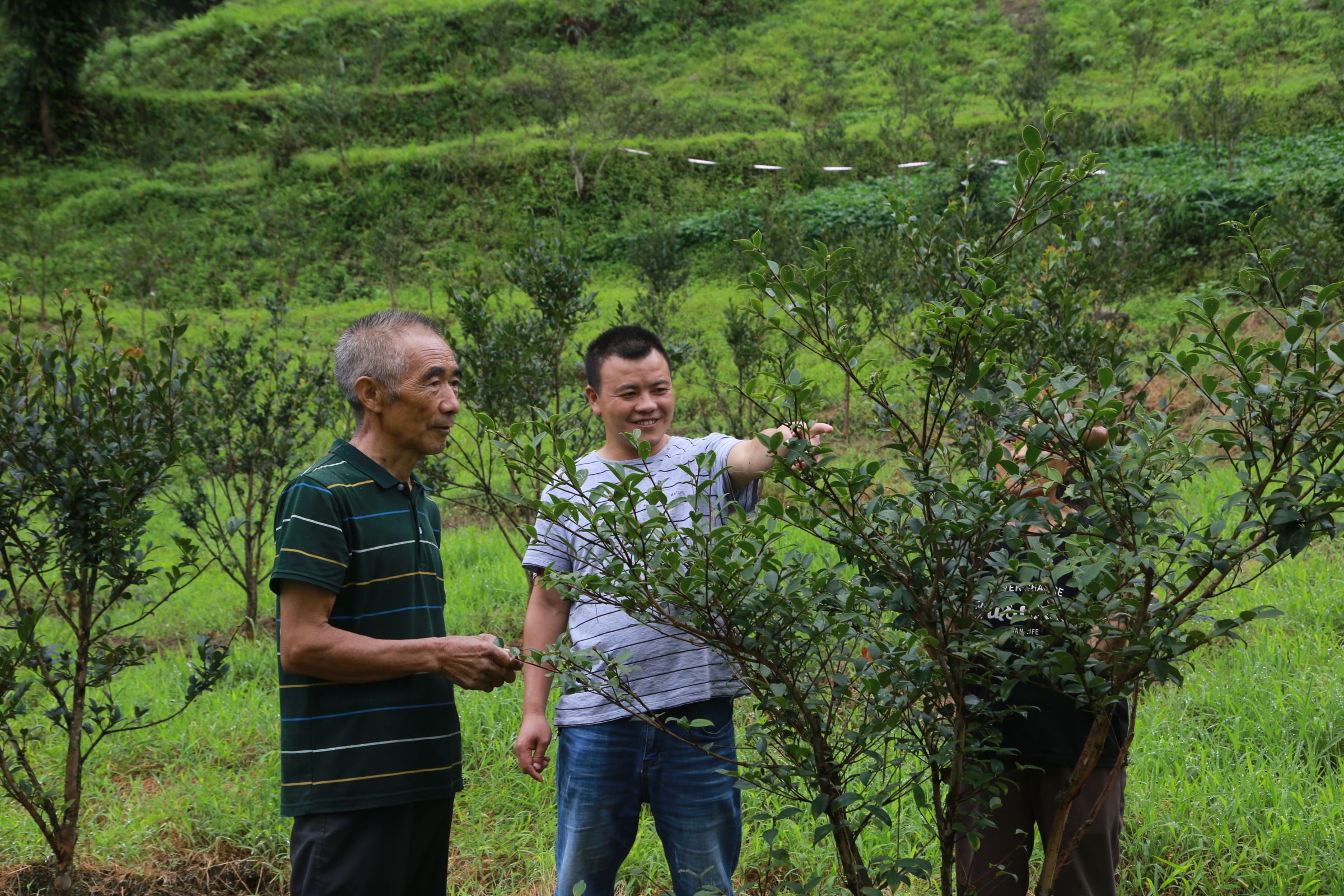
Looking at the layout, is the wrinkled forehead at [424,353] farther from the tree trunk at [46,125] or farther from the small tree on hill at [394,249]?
the tree trunk at [46,125]

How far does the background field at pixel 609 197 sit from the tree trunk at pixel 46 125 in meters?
0.36

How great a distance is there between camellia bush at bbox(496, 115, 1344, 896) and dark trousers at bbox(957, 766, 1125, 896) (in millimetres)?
462

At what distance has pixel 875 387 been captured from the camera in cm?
157

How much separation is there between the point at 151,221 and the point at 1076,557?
76.7 ft

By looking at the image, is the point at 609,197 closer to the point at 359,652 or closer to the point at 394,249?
the point at 394,249

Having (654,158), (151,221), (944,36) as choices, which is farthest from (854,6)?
(151,221)

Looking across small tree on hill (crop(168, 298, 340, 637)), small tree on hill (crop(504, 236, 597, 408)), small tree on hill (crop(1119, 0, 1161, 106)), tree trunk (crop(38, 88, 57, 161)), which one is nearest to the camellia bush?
small tree on hill (crop(504, 236, 597, 408))

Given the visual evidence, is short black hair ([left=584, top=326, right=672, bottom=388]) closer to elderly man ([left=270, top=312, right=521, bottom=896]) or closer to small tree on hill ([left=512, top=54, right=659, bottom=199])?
elderly man ([left=270, top=312, right=521, bottom=896])

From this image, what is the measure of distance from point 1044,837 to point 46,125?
29912mm

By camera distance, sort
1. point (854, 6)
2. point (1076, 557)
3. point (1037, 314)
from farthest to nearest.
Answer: point (854, 6), point (1037, 314), point (1076, 557)

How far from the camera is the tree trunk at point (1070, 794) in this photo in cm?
147

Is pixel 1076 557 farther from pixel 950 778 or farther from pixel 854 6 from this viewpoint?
pixel 854 6

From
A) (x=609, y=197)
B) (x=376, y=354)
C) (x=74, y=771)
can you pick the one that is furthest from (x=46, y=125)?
(x=376, y=354)

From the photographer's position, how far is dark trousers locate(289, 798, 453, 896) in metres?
1.96
